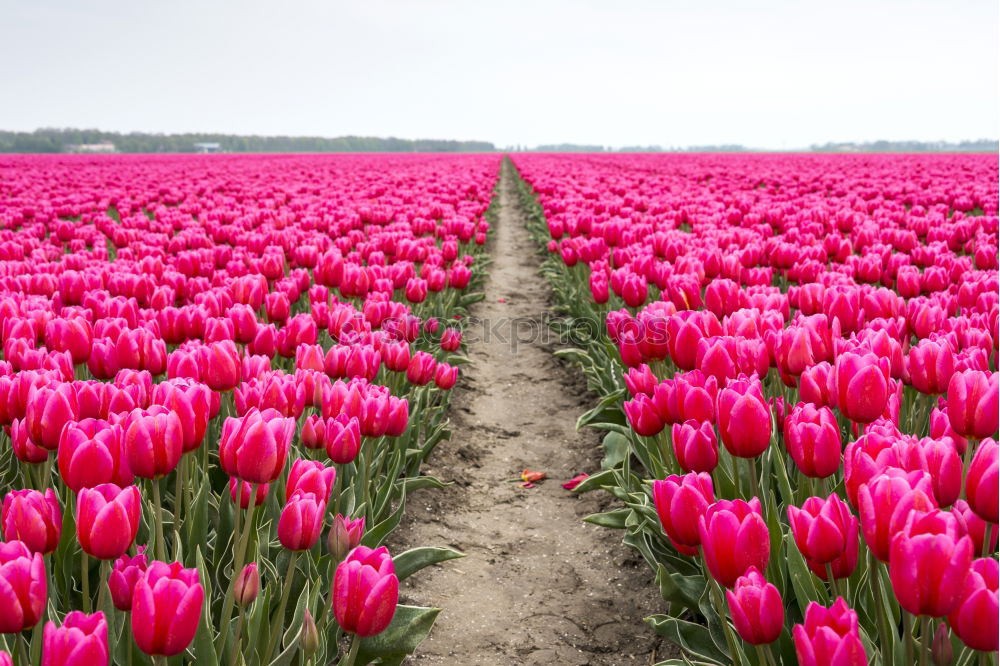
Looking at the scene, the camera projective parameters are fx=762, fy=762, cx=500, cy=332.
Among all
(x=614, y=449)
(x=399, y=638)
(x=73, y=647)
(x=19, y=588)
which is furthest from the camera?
(x=614, y=449)

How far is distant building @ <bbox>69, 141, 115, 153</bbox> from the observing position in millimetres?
91306

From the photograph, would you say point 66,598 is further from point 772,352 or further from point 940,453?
point 772,352

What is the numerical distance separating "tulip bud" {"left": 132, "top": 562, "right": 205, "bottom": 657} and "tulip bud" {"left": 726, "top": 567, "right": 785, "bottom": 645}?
99 cm

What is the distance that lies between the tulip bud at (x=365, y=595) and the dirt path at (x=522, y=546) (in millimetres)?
1407

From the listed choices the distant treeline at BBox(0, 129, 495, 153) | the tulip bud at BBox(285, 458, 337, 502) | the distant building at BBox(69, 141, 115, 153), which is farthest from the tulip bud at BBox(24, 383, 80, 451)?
the distant building at BBox(69, 141, 115, 153)

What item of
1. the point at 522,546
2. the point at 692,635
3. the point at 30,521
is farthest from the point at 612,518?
the point at 30,521

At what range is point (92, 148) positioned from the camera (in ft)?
309

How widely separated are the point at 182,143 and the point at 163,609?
114112 mm

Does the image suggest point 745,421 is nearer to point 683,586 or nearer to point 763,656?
point 763,656

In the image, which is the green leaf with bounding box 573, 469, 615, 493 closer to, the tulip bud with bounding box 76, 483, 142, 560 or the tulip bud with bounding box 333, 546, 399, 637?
the tulip bud with bounding box 333, 546, 399, 637

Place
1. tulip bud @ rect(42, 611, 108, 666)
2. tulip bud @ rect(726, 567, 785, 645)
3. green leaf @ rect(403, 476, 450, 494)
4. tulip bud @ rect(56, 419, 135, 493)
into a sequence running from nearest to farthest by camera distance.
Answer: tulip bud @ rect(42, 611, 108, 666) < tulip bud @ rect(726, 567, 785, 645) < tulip bud @ rect(56, 419, 135, 493) < green leaf @ rect(403, 476, 450, 494)

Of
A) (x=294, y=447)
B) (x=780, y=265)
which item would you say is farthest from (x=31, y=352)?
(x=780, y=265)

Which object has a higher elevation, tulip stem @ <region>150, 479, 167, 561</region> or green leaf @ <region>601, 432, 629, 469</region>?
tulip stem @ <region>150, 479, 167, 561</region>

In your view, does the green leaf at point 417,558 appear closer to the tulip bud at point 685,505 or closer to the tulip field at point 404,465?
the tulip field at point 404,465
